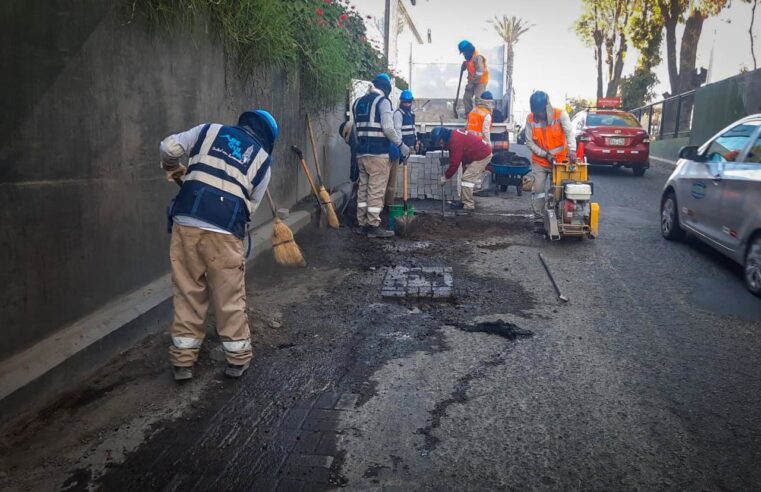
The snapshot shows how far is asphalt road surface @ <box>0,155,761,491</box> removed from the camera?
301cm

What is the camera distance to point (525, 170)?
39.0ft

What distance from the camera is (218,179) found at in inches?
158

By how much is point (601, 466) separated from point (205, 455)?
1926 mm

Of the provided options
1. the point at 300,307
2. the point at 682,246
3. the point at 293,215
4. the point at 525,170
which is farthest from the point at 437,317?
the point at 525,170

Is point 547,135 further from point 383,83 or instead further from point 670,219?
point 383,83

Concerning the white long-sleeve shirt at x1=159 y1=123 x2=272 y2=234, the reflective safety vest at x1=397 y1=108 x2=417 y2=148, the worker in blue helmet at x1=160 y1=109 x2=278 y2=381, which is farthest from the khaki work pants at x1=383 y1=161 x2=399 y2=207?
the white long-sleeve shirt at x1=159 y1=123 x2=272 y2=234

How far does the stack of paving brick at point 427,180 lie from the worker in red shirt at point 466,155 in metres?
0.52

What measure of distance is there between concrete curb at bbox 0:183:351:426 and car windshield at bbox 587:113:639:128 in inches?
543

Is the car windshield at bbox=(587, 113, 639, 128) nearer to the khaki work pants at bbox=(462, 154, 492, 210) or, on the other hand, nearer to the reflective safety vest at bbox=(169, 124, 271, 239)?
the khaki work pants at bbox=(462, 154, 492, 210)

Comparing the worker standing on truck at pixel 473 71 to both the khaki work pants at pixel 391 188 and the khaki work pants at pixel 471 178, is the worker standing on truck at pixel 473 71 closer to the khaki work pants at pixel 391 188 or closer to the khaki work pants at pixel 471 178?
the khaki work pants at pixel 471 178

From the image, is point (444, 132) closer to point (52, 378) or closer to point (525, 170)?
point (525, 170)

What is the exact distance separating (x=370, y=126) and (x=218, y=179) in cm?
499

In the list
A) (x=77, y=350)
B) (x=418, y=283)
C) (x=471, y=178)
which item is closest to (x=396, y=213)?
(x=471, y=178)

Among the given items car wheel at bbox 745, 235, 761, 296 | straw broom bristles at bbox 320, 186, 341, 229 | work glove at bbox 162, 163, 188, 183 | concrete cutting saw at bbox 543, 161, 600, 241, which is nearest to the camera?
work glove at bbox 162, 163, 188, 183
